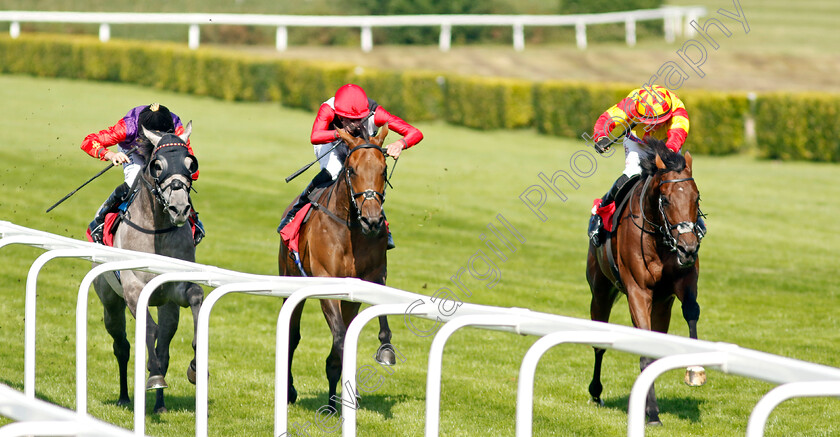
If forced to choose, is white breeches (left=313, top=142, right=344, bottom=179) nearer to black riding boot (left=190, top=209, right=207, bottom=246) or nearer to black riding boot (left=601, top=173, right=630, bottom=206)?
black riding boot (left=190, top=209, right=207, bottom=246)

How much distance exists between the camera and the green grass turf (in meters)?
6.45

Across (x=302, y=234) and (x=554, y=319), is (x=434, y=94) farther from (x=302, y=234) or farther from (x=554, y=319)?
(x=554, y=319)

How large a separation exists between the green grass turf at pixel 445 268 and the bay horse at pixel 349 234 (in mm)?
575

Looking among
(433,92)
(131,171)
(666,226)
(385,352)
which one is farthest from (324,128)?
(433,92)

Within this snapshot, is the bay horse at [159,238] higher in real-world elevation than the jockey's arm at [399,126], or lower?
lower

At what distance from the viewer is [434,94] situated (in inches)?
897

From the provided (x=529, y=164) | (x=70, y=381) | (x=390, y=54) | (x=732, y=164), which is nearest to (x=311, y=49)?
(x=390, y=54)

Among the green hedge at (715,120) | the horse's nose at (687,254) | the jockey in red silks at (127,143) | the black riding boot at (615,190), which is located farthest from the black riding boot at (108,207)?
the green hedge at (715,120)

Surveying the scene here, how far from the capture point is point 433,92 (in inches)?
895

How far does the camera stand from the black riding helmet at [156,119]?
6.21 m

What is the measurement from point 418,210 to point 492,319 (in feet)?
37.7

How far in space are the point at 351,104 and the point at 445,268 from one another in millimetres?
5764

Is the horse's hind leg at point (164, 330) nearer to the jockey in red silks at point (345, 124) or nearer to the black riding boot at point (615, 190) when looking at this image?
the jockey in red silks at point (345, 124)

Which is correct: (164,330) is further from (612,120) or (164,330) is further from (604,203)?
(612,120)
